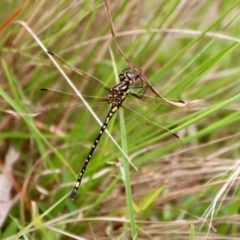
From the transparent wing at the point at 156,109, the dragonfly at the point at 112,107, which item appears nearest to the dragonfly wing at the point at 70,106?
the dragonfly at the point at 112,107

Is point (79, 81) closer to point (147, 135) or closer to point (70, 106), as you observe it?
point (70, 106)

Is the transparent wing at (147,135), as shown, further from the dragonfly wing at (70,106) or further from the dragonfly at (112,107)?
the dragonfly wing at (70,106)

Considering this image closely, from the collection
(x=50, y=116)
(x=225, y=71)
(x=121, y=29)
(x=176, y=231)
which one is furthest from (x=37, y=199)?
(x=225, y=71)


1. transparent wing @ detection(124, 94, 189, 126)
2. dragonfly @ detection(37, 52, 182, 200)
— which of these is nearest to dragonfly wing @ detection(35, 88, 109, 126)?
dragonfly @ detection(37, 52, 182, 200)

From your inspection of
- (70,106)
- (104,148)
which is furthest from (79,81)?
(104,148)

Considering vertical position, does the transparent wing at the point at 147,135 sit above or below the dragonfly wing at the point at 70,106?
below

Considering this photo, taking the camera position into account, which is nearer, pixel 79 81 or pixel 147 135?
pixel 147 135

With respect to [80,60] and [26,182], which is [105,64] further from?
[26,182]
